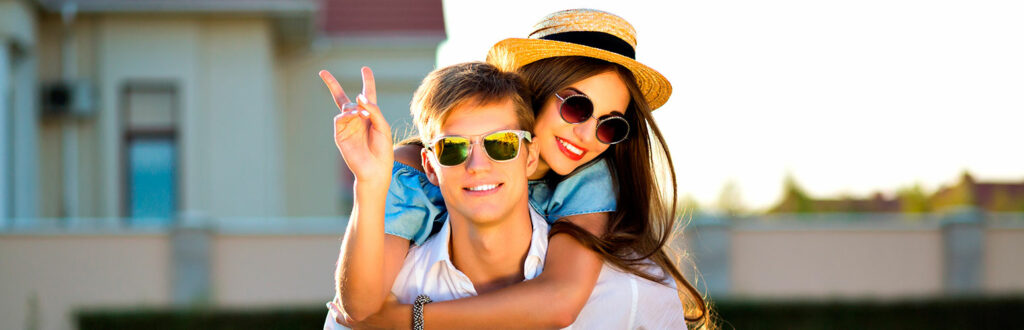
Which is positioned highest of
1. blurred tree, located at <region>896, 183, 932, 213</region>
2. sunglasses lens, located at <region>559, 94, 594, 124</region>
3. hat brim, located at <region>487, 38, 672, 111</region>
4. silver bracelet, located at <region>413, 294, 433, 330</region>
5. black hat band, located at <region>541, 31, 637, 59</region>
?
black hat band, located at <region>541, 31, 637, 59</region>

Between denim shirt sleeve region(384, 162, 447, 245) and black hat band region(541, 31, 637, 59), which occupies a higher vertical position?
black hat band region(541, 31, 637, 59)

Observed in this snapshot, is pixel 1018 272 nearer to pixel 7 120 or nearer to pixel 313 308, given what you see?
pixel 313 308

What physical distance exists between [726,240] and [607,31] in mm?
11826

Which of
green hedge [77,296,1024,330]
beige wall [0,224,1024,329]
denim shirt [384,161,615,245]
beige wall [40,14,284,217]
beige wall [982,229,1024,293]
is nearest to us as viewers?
denim shirt [384,161,615,245]

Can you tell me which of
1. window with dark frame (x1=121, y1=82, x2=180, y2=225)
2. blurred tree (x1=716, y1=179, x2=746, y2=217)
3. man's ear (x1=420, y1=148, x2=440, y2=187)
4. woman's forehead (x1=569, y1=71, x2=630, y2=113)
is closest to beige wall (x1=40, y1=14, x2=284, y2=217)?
window with dark frame (x1=121, y1=82, x2=180, y2=225)

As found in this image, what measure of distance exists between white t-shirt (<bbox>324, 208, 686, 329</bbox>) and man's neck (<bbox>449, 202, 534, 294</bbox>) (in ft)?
0.08

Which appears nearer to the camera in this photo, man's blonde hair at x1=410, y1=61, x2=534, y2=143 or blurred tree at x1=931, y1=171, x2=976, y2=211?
man's blonde hair at x1=410, y1=61, x2=534, y2=143

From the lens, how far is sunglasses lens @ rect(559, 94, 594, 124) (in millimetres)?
3311

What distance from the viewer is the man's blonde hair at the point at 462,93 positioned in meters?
2.80

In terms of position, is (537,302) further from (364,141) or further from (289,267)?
(289,267)

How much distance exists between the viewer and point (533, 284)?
299cm

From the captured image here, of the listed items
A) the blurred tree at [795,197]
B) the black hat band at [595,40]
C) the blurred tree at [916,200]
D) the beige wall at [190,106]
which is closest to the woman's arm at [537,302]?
the black hat band at [595,40]

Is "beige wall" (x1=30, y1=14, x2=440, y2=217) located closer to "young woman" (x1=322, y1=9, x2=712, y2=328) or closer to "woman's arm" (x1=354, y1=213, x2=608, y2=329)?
"young woman" (x1=322, y1=9, x2=712, y2=328)

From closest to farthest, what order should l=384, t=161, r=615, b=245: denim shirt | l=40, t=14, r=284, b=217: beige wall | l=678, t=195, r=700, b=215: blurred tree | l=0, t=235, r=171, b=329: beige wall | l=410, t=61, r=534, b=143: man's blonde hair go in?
l=410, t=61, r=534, b=143: man's blonde hair < l=384, t=161, r=615, b=245: denim shirt < l=678, t=195, r=700, b=215: blurred tree < l=0, t=235, r=171, b=329: beige wall < l=40, t=14, r=284, b=217: beige wall
